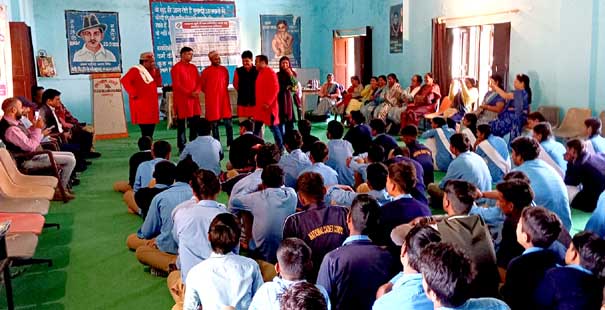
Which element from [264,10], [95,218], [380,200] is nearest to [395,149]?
[380,200]

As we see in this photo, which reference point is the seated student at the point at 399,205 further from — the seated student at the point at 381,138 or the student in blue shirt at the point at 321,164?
the seated student at the point at 381,138

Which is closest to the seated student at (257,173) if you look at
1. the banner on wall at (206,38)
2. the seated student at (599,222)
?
the seated student at (599,222)

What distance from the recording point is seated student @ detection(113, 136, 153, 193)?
221 inches

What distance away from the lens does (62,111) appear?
26.0 feet

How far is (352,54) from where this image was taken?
512 inches

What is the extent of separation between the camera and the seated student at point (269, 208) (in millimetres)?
3494

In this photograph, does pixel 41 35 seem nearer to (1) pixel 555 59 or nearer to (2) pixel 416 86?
(2) pixel 416 86

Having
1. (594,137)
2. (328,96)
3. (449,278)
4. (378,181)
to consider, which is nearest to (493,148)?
(594,137)

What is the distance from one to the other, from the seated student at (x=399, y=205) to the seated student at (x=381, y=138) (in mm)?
2462

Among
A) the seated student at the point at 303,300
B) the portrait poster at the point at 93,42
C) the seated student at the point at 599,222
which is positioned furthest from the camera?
the portrait poster at the point at 93,42

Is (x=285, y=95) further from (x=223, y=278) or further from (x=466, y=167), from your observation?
(x=223, y=278)

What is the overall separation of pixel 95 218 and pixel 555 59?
607 centimetres

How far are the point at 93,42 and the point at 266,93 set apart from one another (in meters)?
5.11

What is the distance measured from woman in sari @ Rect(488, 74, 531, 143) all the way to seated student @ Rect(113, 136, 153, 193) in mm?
4469
